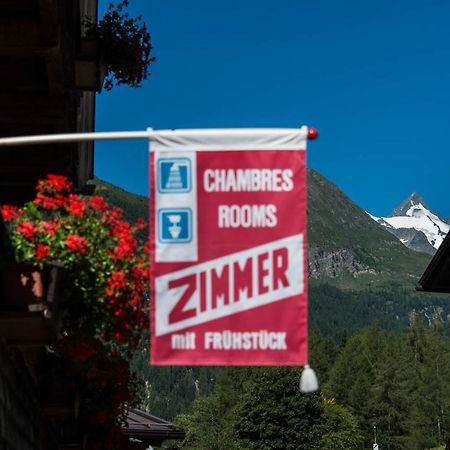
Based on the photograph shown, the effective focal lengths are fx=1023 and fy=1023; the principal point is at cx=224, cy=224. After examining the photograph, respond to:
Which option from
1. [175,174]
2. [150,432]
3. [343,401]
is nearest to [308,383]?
[175,174]

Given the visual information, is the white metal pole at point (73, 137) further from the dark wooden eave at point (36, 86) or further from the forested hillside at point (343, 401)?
the forested hillside at point (343, 401)

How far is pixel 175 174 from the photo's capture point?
596 cm

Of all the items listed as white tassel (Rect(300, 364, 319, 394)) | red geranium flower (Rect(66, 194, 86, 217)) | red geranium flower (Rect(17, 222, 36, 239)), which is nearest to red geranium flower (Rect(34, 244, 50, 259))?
red geranium flower (Rect(17, 222, 36, 239))

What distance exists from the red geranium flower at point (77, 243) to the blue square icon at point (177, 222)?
3.14 feet

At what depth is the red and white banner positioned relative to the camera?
5.89 meters

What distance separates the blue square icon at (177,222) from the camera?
5922 millimetres

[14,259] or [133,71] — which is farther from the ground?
[133,71]

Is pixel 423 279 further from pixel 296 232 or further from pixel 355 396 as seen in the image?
pixel 355 396

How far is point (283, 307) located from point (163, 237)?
80cm

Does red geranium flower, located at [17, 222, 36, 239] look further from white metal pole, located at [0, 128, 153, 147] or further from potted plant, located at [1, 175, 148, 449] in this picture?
white metal pole, located at [0, 128, 153, 147]

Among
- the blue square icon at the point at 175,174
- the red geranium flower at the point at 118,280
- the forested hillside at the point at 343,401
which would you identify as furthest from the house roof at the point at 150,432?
the forested hillside at the point at 343,401

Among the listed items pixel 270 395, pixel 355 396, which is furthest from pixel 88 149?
pixel 355 396

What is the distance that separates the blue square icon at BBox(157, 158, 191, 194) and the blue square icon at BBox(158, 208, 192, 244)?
0.12 m

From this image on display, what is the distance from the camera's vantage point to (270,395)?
216ft
